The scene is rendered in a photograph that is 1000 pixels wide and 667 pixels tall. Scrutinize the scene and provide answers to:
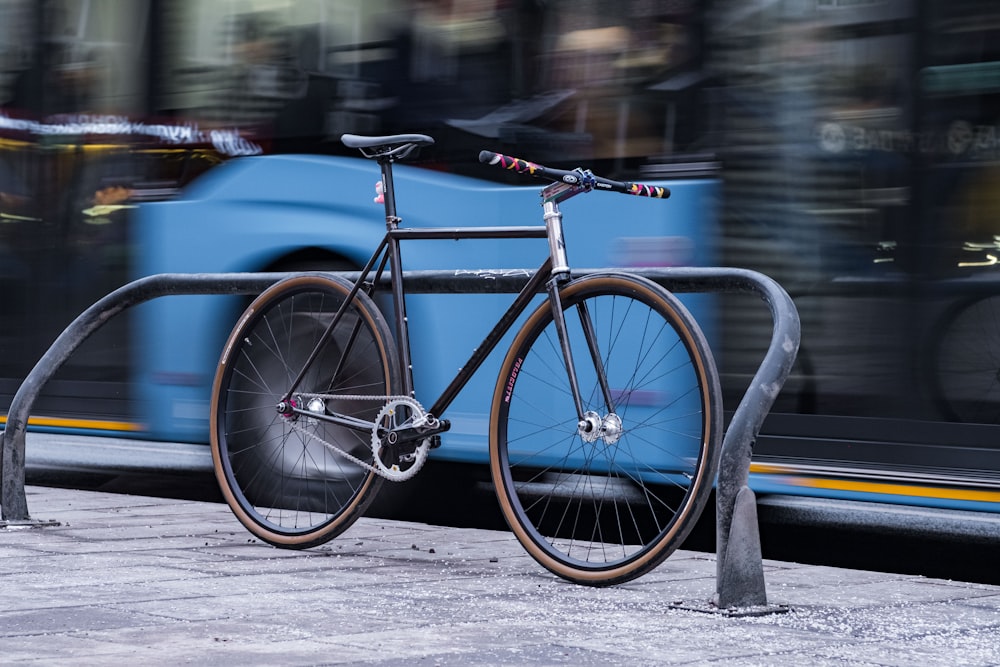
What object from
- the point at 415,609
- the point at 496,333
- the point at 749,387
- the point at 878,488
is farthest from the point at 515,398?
the point at 878,488

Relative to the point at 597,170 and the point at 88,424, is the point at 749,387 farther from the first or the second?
the point at 88,424

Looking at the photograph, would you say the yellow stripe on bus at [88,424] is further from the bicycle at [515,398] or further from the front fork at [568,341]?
the front fork at [568,341]

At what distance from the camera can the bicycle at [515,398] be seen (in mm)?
5309

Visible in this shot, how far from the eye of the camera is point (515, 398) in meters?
5.78

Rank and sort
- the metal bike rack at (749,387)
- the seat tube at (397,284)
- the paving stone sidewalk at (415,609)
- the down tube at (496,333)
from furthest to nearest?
the seat tube at (397,284) < the down tube at (496,333) < the metal bike rack at (749,387) < the paving stone sidewalk at (415,609)

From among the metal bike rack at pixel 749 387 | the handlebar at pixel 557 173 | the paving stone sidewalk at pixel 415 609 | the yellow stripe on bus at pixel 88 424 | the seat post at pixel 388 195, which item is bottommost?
the yellow stripe on bus at pixel 88 424

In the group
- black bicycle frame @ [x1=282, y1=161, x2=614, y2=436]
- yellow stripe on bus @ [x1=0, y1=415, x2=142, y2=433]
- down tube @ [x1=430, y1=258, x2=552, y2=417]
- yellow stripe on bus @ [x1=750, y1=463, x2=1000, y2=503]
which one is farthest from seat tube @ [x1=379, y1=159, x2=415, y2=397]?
yellow stripe on bus @ [x1=0, y1=415, x2=142, y2=433]

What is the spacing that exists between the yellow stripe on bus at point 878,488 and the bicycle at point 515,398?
0.38 m

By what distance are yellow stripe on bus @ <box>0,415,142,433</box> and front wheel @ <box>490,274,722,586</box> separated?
234 cm

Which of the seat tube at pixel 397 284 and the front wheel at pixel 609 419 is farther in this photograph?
the seat tube at pixel 397 284

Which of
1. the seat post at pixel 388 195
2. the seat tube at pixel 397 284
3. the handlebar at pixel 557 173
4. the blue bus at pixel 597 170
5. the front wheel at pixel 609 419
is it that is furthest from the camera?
the blue bus at pixel 597 170

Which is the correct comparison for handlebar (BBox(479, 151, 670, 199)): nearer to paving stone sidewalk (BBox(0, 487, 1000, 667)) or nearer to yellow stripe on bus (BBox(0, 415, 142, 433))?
paving stone sidewalk (BBox(0, 487, 1000, 667))

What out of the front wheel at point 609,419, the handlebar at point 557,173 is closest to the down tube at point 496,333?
the front wheel at point 609,419

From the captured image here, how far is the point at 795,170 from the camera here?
664 cm
